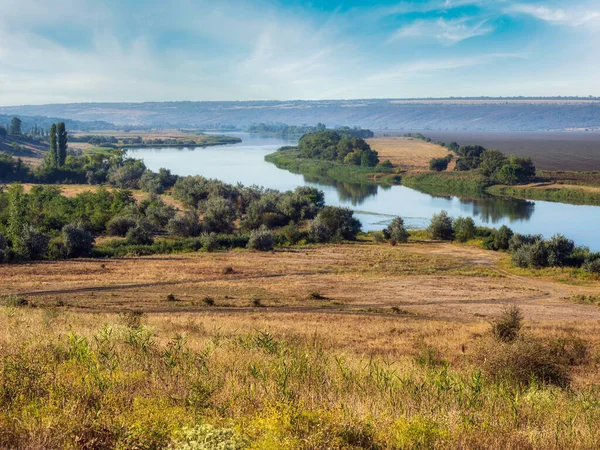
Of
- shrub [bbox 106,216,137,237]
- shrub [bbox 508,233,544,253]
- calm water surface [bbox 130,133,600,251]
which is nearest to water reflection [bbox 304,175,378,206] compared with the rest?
calm water surface [bbox 130,133,600,251]

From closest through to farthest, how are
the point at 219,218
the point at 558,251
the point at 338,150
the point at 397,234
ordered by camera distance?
the point at 558,251 → the point at 397,234 → the point at 219,218 → the point at 338,150

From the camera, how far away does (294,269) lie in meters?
27.1

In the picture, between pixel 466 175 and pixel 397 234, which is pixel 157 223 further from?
pixel 466 175

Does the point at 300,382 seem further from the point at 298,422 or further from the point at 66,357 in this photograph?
the point at 66,357


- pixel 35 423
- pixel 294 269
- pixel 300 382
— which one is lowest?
pixel 294 269

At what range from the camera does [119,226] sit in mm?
35344

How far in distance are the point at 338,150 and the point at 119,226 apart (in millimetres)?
69015

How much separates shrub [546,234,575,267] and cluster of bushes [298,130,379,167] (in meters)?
60.6

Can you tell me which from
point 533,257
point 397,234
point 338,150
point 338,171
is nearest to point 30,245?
point 397,234

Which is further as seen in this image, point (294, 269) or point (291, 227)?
point (291, 227)

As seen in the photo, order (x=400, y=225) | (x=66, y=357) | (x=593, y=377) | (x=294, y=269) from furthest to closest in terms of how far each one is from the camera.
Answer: (x=400, y=225) → (x=294, y=269) → (x=593, y=377) → (x=66, y=357)

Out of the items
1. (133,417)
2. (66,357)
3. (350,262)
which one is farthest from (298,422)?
(350,262)

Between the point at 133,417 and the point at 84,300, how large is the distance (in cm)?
1533

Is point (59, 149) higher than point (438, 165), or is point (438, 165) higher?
point (59, 149)
